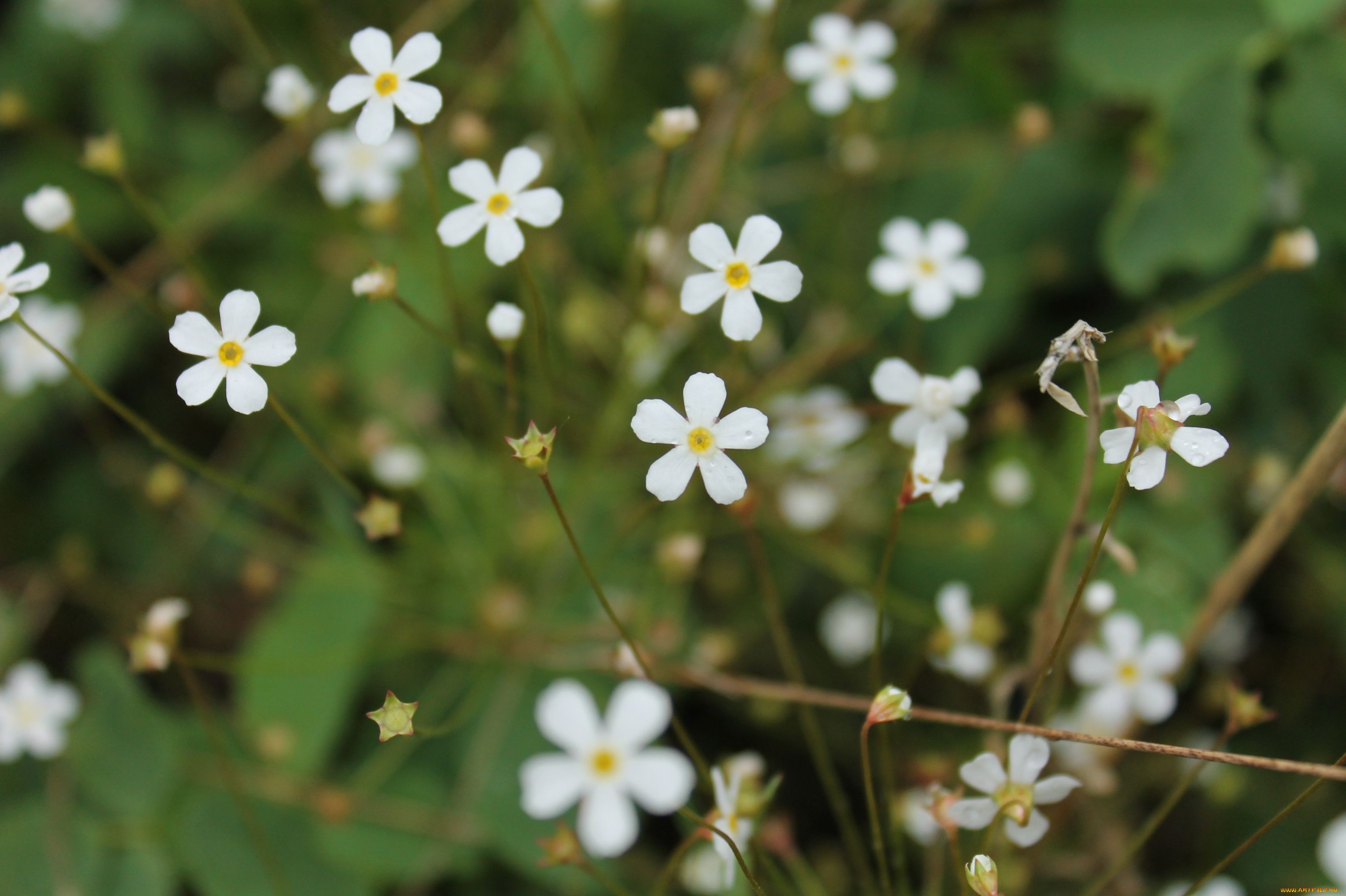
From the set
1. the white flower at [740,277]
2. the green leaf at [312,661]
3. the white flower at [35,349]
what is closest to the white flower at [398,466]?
the green leaf at [312,661]

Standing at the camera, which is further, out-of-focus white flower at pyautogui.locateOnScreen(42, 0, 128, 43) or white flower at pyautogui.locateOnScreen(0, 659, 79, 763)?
out-of-focus white flower at pyautogui.locateOnScreen(42, 0, 128, 43)

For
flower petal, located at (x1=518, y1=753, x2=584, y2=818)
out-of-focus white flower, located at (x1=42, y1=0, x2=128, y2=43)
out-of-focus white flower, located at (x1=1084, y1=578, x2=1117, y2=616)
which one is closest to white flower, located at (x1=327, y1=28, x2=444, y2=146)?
flower petal, located at (x1=518, y1=753, x2=584, y2=818)

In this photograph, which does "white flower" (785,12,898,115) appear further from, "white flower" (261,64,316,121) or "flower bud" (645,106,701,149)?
"white flower" (261,64,316,121)

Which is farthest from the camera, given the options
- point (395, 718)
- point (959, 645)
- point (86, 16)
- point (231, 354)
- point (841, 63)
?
point (86, 16)

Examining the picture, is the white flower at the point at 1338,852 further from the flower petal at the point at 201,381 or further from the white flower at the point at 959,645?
the flower petal at the point at 201,381

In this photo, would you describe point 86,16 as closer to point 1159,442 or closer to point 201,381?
point 201,381

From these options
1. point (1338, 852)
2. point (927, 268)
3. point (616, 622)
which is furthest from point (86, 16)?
point (1338, 852)
